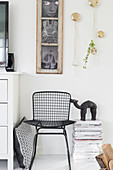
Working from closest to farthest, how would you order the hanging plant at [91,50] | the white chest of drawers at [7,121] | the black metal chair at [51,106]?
the white chest of drawers at [7,121] → the black metal chair at [51,106] → the hanging plant at [91,50]

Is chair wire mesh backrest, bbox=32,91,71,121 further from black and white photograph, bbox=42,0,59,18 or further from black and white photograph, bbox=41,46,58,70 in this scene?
black and white photograph, bbox=42,0,59,18

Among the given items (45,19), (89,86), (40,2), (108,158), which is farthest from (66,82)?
(108,158)

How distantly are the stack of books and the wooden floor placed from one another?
0.12 meters

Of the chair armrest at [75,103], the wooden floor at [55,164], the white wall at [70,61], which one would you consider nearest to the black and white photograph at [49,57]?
the white wall at [70,61]

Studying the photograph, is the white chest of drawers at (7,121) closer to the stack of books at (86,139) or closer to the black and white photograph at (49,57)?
the black and white photograph at (49,57)

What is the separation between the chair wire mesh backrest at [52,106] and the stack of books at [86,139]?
8.4 inches

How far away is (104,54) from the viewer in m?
3.32

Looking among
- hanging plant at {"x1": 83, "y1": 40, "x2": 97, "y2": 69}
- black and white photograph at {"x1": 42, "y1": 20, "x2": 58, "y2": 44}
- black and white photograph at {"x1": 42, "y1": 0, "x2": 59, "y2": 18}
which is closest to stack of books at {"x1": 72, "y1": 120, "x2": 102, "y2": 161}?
hanging plant at {"x1": 83, "y1": 40, "x2": 97, "y2": 69}

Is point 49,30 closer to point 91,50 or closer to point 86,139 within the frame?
point 91,50

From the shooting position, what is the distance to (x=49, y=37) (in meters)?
3.29

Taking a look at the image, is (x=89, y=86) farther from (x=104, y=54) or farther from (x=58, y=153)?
(x=58, y=153)

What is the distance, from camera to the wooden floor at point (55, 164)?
2.83 m

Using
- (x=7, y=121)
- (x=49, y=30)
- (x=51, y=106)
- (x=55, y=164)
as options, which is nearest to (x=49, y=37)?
(x=49, y=30)

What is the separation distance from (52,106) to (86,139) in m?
0.53
